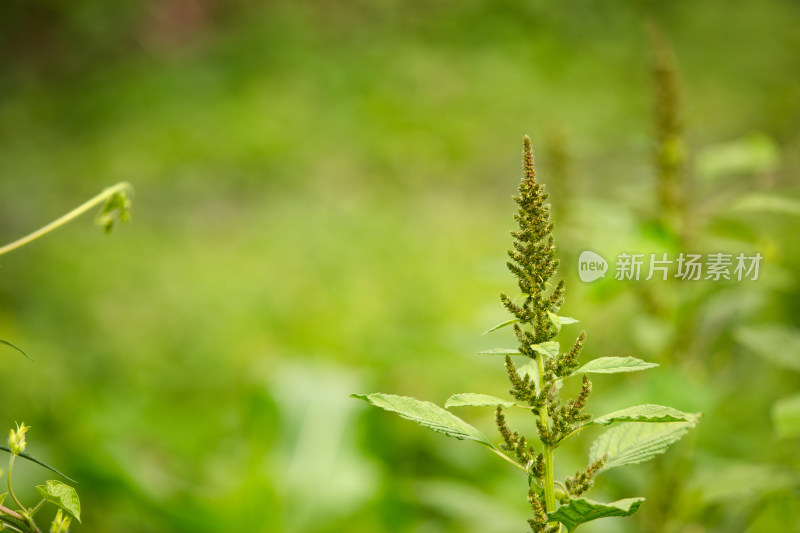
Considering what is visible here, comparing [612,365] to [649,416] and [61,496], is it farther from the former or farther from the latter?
[61,496]

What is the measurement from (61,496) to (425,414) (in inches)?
8.6

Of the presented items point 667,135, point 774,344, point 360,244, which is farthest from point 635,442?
point 360,244

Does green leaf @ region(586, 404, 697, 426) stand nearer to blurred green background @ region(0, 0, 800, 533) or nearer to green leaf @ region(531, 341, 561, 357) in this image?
green leaf @ region(531, 341, 561, 357)

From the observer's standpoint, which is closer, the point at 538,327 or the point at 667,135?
the point at 538,327

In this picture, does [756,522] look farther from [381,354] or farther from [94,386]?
[94,386]

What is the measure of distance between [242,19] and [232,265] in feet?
9.84

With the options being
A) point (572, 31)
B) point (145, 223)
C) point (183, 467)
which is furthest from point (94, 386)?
point (572, 31)

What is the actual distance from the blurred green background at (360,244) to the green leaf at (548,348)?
477mm

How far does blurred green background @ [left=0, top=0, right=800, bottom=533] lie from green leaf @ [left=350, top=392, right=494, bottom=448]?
476mm

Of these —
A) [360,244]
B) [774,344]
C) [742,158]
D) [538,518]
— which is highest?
[360,244]

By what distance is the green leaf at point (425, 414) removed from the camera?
0.36 meters

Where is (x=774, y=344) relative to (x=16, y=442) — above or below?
above

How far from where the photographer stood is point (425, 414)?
378 millimetres

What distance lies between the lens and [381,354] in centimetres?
233
